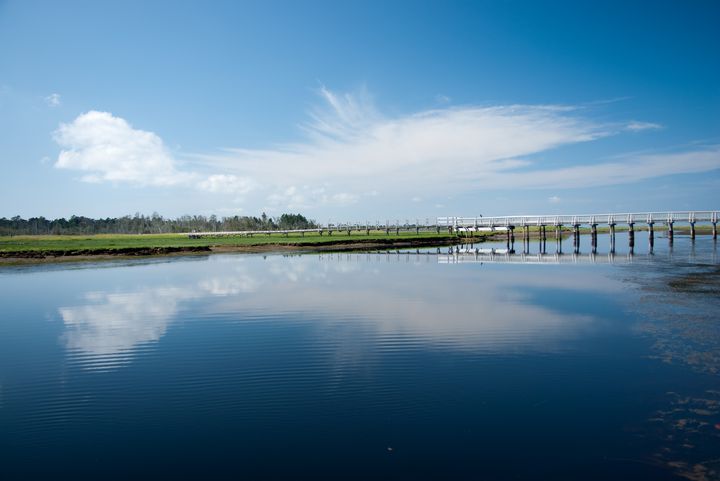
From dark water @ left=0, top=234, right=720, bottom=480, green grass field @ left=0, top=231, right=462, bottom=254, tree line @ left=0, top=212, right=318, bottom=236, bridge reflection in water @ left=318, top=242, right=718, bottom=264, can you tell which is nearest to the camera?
dark water @ left=0, top=234, right=720, bottom=480

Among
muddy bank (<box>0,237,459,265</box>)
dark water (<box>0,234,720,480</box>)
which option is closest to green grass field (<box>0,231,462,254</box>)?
muddy bank (<box>0,237,459,265</box>)

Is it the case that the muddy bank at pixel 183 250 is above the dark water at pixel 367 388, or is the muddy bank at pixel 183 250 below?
above

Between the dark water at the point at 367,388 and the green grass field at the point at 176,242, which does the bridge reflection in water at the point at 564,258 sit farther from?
the green grass field at the point at 176,242

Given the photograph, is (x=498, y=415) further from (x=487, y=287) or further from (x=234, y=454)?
(x=487, y=287)

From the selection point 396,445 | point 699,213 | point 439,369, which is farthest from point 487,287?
point 699,213

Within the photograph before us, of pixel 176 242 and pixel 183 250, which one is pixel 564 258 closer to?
pixel 183 250

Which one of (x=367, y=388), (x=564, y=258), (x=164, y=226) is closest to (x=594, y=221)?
(x=564, y=258)

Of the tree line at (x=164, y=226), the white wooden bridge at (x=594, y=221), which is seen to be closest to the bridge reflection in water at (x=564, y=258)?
the white wooden bridge at (x=594, y=221)

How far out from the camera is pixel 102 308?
22.1 meters

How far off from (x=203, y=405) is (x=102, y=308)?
47.6 feet

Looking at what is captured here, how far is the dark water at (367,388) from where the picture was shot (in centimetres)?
782

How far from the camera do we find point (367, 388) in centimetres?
1093

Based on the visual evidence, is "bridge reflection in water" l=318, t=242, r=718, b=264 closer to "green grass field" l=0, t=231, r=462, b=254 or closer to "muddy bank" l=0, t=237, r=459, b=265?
"muddy bank" l=0, t=237, r=459, b=265

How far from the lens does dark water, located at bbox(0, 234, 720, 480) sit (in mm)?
7824
